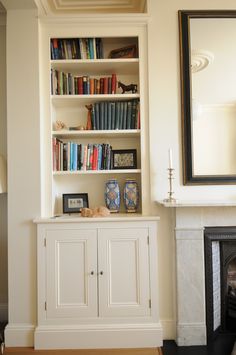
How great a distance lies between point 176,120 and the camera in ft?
7.87

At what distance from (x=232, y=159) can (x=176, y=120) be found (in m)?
0.57

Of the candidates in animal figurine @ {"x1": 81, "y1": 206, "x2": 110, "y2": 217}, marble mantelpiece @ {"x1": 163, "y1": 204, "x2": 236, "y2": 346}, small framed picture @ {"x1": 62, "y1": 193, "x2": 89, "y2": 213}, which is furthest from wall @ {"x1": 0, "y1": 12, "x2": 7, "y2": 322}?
marble mantelpiece @ {"x1": 163, "y1": 204, "x2": 236, "y2": 346}

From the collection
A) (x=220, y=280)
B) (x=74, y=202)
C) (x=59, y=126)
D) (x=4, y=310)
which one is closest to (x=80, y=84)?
(x=59, y=126)

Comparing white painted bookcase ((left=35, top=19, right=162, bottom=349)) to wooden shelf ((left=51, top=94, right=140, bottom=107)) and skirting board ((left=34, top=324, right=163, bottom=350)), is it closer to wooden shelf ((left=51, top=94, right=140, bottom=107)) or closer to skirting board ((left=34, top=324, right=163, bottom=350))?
skirting board ((left=34, top=324, right=163, bottom=350))

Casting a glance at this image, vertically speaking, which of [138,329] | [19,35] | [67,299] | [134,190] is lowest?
[138,329]

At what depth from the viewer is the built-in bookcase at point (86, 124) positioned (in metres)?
2.41

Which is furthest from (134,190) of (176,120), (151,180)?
(176,120)

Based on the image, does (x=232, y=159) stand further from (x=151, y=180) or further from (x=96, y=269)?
(x=96, y=269)

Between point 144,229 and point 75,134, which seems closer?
point 144,229

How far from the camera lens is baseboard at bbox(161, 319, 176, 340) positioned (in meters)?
2.30

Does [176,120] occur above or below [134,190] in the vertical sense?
above

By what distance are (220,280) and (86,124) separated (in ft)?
5.94

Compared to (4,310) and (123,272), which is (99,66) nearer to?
(123,272)

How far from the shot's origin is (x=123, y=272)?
2.24m
